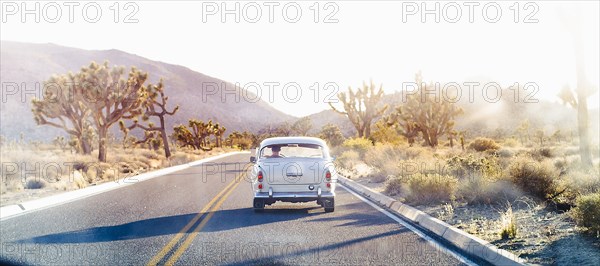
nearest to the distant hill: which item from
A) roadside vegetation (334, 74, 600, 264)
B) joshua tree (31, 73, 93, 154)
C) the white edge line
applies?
joshua tree (31, 73, 93, 154)

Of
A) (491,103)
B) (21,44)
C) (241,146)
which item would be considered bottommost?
(241,146)

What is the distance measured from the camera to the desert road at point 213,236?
7.73 m

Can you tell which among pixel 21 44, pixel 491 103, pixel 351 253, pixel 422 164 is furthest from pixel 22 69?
pixel 351 253

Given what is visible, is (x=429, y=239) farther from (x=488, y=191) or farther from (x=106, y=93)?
(x=106, y=93)

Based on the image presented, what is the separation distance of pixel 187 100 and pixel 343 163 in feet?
386

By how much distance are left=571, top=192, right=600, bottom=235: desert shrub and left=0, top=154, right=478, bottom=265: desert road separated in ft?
6.43

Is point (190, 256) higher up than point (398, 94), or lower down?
lower down

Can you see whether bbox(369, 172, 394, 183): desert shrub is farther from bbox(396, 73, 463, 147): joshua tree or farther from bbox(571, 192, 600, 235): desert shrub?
bbox(396, 73, 463, 147): joshua tree

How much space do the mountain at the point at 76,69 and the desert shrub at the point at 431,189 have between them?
305 ft

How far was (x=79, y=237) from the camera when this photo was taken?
9719 mm

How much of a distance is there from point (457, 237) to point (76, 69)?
170387 millimetres

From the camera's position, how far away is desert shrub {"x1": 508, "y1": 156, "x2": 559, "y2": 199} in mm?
12281

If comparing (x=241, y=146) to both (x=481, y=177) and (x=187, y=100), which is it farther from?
(x=481, y=177)

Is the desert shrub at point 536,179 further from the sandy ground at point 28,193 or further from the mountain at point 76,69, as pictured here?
the mountain at point 76,69
